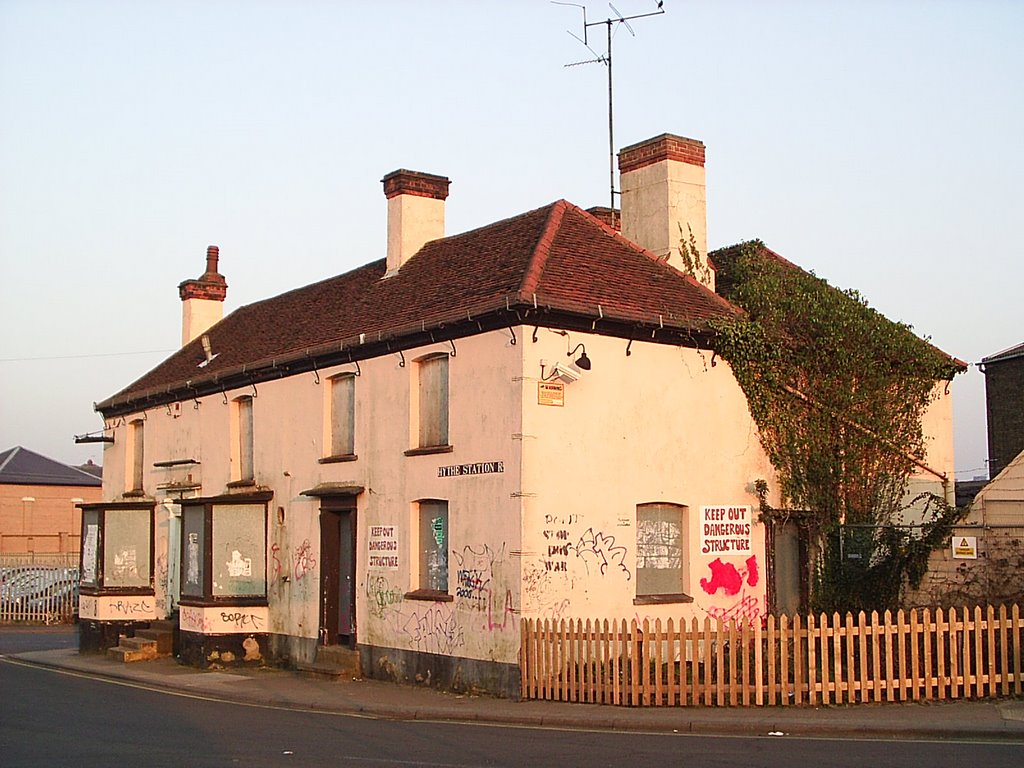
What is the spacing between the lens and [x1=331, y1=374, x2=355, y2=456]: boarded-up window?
20859 mm

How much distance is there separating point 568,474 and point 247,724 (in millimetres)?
5453

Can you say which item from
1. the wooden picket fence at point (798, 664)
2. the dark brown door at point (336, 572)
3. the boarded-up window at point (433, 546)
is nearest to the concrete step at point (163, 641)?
the dark brown door at point (336, 572)

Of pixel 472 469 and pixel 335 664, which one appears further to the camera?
pixel 335 664

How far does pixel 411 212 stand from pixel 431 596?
27.7ft

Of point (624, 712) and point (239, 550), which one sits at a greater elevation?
point (239, 550)

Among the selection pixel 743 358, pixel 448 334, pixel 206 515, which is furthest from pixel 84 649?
pixel 743 358

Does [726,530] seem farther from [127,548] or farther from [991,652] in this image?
[127,548]

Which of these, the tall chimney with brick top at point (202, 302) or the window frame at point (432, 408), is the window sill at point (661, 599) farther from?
the tall chimney with brick top at point (202, 302)

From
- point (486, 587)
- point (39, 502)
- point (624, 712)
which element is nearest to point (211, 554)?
point (486, 587)

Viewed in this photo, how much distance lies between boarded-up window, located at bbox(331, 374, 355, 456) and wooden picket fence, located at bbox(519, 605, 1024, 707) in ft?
21.4

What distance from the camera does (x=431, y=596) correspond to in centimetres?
1816

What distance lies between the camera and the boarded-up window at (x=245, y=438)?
79.0ft

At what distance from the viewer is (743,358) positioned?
19.0m

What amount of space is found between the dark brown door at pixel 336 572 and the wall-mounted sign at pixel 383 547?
2.64ft
